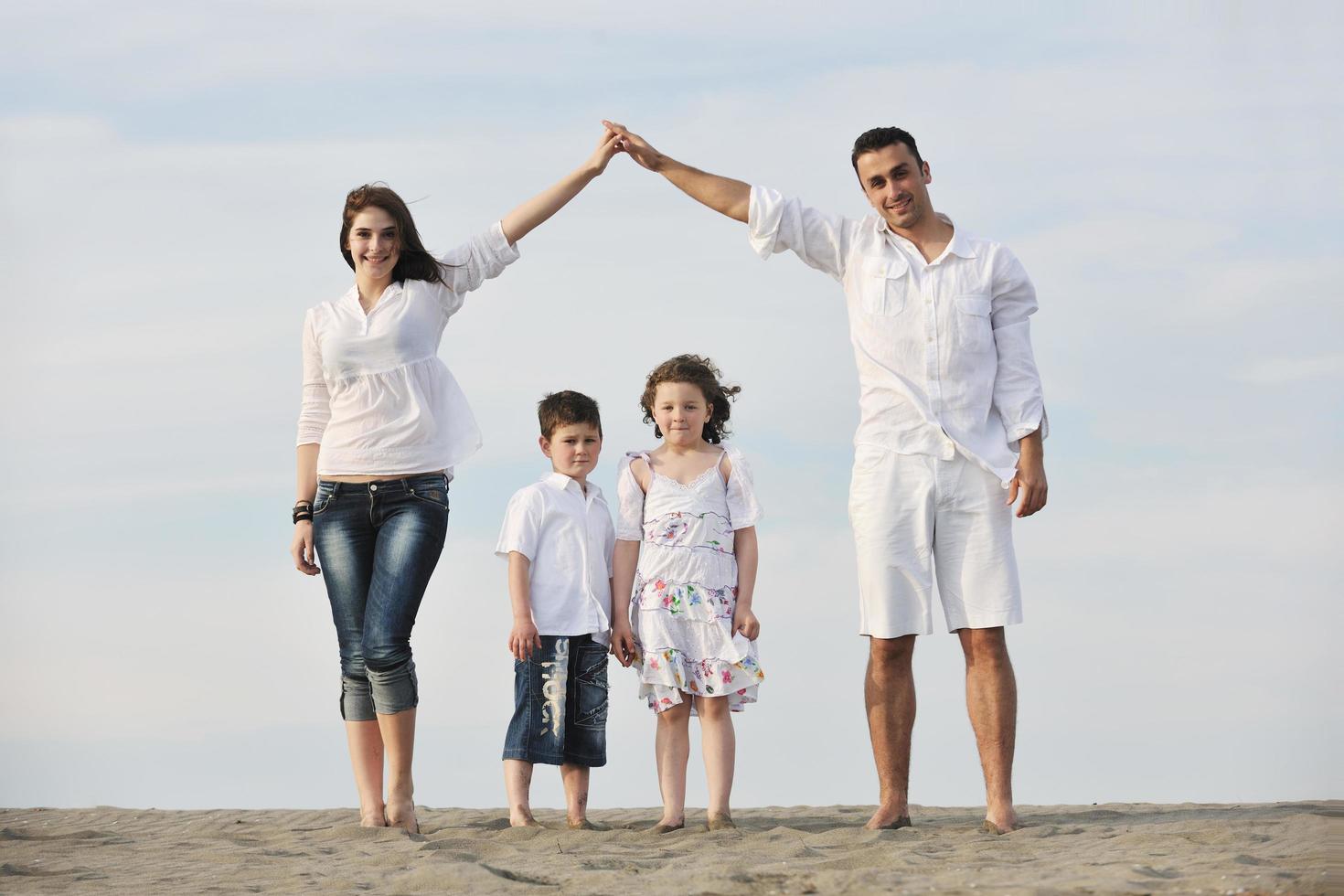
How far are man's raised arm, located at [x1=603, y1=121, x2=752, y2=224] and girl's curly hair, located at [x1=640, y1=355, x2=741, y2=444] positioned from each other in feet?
2.07

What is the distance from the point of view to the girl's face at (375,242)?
5758 mm

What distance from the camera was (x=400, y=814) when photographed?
5746 millimetres

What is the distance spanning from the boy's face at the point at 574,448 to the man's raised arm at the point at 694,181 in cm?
103

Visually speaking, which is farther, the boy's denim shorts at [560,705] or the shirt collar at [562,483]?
the shirt collar at [562,483]

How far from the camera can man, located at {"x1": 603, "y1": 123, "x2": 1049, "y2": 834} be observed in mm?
5324

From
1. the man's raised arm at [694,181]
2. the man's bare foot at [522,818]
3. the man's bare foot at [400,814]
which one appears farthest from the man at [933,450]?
the man's bare foot at [400,814]

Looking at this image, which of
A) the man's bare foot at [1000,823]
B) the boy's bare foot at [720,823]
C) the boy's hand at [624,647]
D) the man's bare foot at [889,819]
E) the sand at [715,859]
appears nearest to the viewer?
the sand at [715,859]

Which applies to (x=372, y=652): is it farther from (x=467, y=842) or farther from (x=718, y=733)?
(x=718, y=733)

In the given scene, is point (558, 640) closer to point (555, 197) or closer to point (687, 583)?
point (687, 583)

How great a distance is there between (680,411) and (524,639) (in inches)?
42.2

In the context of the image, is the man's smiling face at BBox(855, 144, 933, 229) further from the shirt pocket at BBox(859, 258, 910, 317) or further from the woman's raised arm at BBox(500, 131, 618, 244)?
the woman's raised arm at BBox(500, 131, 618, 244)

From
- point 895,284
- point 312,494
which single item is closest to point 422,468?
point 312,494

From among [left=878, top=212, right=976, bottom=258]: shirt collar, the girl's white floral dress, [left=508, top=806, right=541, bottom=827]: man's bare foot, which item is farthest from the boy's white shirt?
[left=878, top=212, right=976, bottom=258]: shirt collar

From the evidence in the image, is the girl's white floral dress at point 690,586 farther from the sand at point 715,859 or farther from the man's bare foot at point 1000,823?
the man's bare foot at point 1000,823
